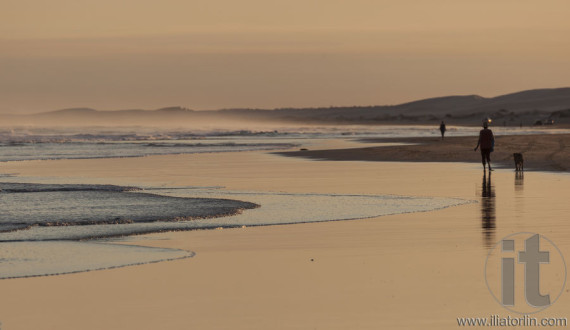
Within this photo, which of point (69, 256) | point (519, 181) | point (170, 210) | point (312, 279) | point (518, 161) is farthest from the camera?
point (518, 161)

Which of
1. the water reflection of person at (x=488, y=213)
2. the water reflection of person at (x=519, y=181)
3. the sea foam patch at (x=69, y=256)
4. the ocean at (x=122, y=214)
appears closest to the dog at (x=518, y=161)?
the water reflection of person at (x=519, y=181)

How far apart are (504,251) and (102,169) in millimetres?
22410

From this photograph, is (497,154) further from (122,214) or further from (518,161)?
(122,214)

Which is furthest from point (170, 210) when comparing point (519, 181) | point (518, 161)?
point (518, 161)

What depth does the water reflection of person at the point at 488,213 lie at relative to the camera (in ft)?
41.6

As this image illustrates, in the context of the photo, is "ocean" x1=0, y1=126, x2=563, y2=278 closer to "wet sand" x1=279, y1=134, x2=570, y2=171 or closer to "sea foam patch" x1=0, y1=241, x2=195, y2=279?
"sea foam patch" x1=0, y1=241, x2=195, y2=279

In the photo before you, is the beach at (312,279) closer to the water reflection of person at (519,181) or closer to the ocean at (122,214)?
the ocean at (122,214)

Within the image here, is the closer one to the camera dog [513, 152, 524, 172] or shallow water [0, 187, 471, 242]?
shallow water [0, 187, 471, 242]

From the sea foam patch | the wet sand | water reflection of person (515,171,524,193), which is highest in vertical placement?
the sea foam patch

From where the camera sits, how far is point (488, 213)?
15961mm

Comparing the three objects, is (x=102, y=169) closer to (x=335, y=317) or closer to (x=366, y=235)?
(x=366, y=235)

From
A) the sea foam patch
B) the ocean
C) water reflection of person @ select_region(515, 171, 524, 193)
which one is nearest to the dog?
water reflection of person @ select_region(515, 171, 524, 193)

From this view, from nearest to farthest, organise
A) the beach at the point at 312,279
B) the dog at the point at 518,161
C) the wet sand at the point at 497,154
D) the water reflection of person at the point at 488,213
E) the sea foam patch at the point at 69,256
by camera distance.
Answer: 1. the beach at the point at 312,279
2. the sea foam patch at the point at 69,256
3. the water reflection of person at the point at 488,213
4. the dog at the point at 518,161
5. the wet sand at the point at 497,154

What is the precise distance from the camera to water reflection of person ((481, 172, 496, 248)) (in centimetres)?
1268
